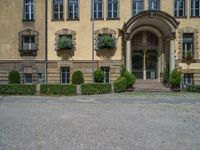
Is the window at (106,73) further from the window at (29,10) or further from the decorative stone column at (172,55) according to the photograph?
the window at (29,10)

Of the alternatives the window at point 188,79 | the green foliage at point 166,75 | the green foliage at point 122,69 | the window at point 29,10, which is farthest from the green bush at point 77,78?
the window at point 188,79

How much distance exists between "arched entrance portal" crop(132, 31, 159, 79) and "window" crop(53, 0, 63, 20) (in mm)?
7186

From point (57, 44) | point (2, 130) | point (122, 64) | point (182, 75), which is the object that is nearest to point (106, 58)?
point (122, 64)

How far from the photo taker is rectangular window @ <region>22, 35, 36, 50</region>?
2903cm

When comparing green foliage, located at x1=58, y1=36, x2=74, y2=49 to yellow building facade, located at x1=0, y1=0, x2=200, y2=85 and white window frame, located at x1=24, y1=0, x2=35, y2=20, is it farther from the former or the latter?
white window frame, located at x1=24, y1=0, x2=35, y2=20

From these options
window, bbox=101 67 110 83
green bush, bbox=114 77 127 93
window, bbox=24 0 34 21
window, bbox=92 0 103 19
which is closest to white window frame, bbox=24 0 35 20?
window, bbox=24 0 34 21

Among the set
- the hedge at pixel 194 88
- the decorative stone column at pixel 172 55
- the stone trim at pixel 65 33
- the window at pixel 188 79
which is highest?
the stone trim at pixel 65 33

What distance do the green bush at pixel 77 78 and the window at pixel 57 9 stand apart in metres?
5.71

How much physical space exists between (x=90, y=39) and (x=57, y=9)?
168 inches

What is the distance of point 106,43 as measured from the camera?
27.3 meters

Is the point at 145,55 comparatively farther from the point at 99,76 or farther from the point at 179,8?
the point at 99,76

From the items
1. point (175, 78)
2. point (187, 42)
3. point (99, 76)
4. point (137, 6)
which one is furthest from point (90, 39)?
point (187, 42)

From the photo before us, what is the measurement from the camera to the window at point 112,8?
1109 inches

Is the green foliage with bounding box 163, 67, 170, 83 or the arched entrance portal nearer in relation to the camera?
the green foliage with bounding box 163, 67, 170, 83
